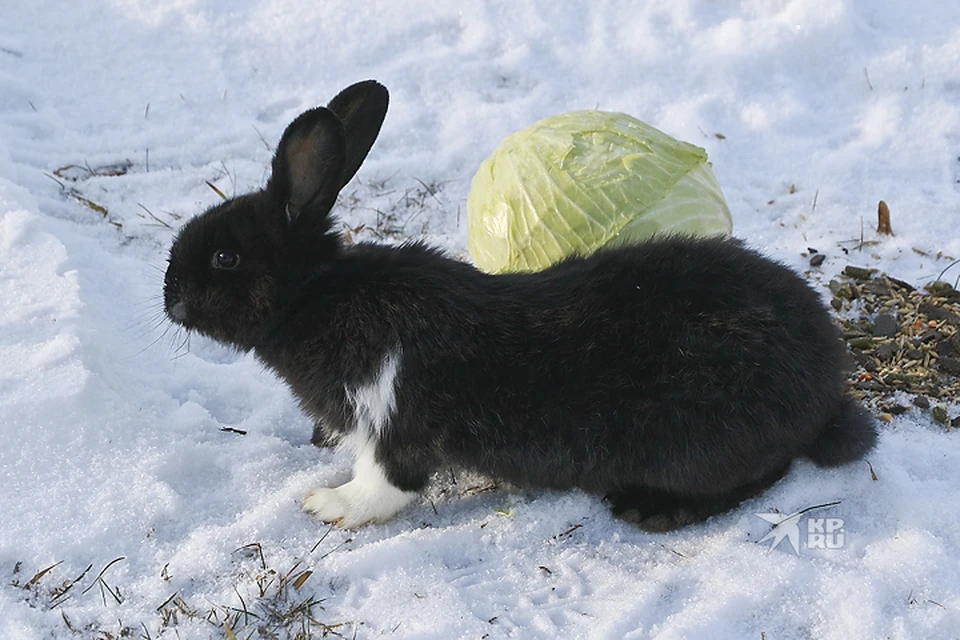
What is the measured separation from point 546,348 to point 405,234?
2.56m

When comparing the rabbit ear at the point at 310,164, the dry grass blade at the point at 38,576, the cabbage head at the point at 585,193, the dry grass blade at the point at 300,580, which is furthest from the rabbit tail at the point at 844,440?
the dry grass blade at the point at 38,576

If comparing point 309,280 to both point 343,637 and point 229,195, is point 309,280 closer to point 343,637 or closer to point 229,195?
point 343,637

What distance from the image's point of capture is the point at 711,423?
142 inches

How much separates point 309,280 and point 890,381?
279cm

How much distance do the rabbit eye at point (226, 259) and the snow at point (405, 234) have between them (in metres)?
0.85

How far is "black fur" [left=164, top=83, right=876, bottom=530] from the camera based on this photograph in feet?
11.9

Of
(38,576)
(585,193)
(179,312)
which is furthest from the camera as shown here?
(585,193)

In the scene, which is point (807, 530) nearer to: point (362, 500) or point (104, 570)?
point (362, 500)

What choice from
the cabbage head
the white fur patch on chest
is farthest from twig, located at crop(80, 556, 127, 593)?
the cabbage head

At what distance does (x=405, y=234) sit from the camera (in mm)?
6023

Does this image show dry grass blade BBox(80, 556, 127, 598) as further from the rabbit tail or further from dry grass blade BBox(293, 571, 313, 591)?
the rabbit tail

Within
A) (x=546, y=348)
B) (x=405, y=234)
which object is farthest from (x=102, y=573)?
(x=405, y=234)

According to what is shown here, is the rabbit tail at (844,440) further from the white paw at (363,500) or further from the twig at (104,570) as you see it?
the twig at (104,570)

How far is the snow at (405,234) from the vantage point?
3389 millimetres
